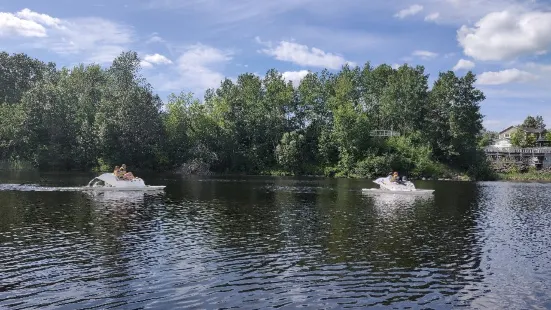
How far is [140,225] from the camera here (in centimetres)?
3062

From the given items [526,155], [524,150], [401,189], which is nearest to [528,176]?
[524,150]

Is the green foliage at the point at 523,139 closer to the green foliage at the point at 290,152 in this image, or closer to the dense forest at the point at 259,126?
the dense forest at the point at 259,126

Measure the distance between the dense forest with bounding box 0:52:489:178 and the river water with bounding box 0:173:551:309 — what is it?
61543 mm

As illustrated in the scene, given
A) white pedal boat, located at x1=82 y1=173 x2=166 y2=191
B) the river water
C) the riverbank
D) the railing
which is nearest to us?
the river water

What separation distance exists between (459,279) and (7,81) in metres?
144

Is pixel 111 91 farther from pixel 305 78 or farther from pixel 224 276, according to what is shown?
pixel 224 276

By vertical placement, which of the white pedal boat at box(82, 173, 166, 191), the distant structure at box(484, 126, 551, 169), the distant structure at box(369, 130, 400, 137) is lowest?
the white pedal boat at box(82, 173, 166, 191)

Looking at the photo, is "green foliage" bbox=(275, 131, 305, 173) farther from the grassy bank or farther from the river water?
the river water

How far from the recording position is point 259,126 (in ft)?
357

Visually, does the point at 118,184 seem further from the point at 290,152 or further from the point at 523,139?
the point at 523,139

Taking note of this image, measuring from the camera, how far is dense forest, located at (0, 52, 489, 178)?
100875 millimetres

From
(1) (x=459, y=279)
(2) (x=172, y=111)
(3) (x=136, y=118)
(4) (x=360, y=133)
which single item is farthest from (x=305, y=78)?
(1) (x=459, y=279)

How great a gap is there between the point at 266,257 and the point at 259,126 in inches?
3445

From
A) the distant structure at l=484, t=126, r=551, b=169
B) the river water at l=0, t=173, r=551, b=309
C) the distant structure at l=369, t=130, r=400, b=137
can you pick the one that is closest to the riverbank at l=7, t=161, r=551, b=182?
the distant structure at l=484, t=126, r=551, b=169
